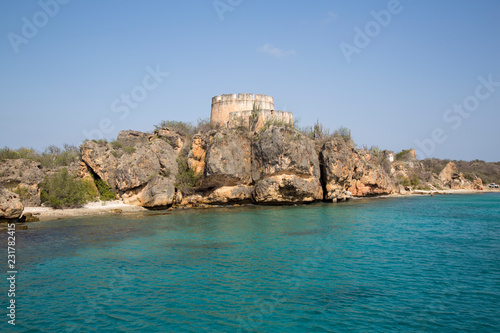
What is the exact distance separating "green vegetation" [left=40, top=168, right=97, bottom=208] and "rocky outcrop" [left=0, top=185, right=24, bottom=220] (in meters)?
5.91

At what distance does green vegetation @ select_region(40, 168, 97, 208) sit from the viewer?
2784 cm

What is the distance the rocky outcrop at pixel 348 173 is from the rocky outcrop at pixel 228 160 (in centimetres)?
856

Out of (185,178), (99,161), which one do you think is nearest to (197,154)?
(185,178)

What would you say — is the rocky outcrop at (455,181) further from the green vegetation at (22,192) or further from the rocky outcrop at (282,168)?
the green vegetation at (22,192)

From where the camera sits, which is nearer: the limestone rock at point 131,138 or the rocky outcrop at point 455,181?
the limestone rock at point 131,138

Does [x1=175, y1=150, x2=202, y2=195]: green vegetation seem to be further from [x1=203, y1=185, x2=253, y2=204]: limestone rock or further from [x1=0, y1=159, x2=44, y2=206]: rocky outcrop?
[x1=0, y1=159, x2=44, y2=206]: rocky outcrop

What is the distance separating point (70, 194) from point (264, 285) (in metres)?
23.1

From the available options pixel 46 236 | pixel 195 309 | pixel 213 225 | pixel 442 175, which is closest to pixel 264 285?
pixel 195 309

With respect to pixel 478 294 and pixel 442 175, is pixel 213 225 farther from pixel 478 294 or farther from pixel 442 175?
pixel 442 175

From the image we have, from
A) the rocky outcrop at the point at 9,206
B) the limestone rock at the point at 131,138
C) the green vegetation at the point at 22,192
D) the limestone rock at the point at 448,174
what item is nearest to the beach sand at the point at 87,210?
the green vegetation at the point at 22,192

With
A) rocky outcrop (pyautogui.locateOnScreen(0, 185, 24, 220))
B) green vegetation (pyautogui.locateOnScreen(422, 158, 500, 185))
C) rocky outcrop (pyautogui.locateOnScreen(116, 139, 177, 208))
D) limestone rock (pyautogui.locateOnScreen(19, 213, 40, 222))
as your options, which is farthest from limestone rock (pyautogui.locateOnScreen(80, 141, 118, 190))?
green vegetation (pyautogui.locateOnScreen(422, 158, 500, 185))

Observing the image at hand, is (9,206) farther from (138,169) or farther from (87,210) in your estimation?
(138,169)

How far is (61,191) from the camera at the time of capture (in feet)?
91.5

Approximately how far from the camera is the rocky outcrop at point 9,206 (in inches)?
828
